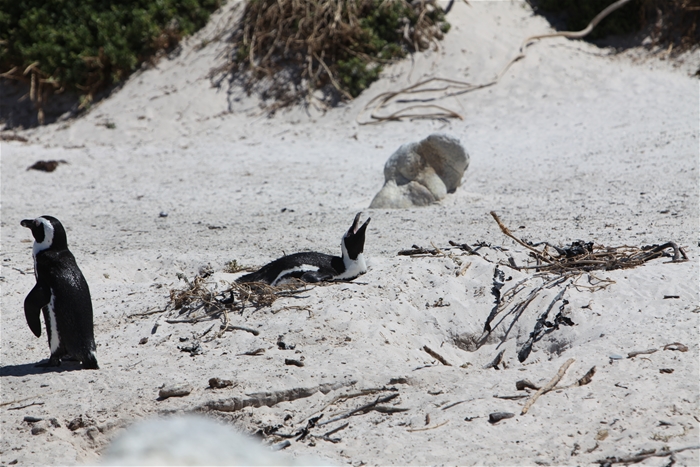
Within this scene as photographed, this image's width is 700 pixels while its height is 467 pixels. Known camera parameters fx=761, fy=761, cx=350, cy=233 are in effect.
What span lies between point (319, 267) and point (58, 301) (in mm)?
1423

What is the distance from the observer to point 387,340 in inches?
145

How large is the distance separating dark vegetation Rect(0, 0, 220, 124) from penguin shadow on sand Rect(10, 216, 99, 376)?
726 centimetres

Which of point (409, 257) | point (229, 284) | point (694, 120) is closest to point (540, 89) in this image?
point (694, 120)

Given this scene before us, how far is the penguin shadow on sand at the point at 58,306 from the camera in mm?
3580

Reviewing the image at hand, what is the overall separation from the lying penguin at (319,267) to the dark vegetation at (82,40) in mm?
7122

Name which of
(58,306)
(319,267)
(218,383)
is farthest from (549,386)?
(58,306)

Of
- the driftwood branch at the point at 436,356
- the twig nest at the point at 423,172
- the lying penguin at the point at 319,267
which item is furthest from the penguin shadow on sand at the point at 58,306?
the twig nest at the point at 423,172

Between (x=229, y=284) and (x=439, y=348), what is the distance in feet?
4.11

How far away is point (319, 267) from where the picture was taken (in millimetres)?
4359

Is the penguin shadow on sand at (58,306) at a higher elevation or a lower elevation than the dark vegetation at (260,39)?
lower

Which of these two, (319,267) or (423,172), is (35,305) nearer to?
(319,267)

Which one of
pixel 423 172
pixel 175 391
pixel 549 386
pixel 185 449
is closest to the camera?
pixel 185 449

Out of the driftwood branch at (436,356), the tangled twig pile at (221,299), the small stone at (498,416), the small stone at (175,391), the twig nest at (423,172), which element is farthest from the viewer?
the twig nest at (423,172)

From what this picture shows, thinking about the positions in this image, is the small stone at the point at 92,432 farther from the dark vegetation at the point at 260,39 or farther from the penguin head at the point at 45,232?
the dark vegetation at the point at 260,39
